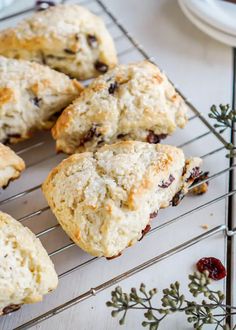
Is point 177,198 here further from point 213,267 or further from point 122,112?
point 122,112

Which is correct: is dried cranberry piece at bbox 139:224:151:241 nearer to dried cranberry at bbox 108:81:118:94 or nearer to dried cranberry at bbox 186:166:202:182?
dried cranberry at bbox 186:166:202:182

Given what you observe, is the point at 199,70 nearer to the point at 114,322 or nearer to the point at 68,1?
the point at 68,1

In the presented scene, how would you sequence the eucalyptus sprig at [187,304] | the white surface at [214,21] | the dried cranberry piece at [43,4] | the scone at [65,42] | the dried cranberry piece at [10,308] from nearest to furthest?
the eucalyptus sprig at [187,304]
the dried cranberry piece at [10,308]
the scone at [65,42]
the white surface at [214,21]
the dried cranberry piece at [43,4]

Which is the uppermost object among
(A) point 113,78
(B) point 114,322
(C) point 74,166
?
(A) point 113,78

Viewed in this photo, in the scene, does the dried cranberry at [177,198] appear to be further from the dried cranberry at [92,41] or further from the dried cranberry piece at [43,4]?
the dried cranberry piece at [43,4]

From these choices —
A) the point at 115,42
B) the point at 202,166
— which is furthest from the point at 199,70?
the point at 202,166

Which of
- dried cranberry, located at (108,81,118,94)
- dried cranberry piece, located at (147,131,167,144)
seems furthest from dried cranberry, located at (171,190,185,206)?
dried cranberry, located at (108,81,118,94)

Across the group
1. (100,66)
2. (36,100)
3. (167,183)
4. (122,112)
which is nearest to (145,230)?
(167,183)

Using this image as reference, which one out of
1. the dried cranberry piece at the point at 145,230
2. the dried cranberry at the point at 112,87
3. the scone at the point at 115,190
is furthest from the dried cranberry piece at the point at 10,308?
the dried cranberry at the point at 112,87
